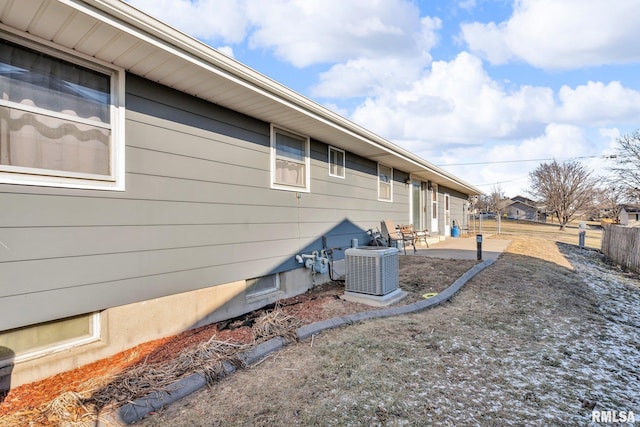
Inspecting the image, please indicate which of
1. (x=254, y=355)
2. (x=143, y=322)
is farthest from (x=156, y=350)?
(x=254, y=355)

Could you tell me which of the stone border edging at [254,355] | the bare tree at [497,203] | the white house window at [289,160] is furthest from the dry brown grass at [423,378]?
the bare tree at [497,203]

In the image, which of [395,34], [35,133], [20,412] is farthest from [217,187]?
[395,34]

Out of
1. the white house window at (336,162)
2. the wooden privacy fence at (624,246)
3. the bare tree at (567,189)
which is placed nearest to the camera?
the white house window at (336,162)

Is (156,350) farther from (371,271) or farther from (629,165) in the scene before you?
(629,165)

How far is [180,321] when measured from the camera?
12.0 feet

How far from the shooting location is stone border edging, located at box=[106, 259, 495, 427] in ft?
6.93

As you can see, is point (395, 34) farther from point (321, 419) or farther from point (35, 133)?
point (321, 419)

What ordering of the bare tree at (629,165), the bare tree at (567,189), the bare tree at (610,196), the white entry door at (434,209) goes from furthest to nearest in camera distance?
the bare tree at (567,189), the bare tree at (610,196), the bare tree at (629,165), the white entry door at (434,209)

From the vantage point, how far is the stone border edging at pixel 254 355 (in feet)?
6.93

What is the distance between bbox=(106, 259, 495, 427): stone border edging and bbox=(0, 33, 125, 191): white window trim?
1.88 m

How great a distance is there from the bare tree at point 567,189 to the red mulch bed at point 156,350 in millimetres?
30534

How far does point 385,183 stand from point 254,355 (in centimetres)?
649

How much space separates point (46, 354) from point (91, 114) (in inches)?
83.5

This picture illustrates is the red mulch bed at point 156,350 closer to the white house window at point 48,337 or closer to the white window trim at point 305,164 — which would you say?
the white house window at point 48,337
